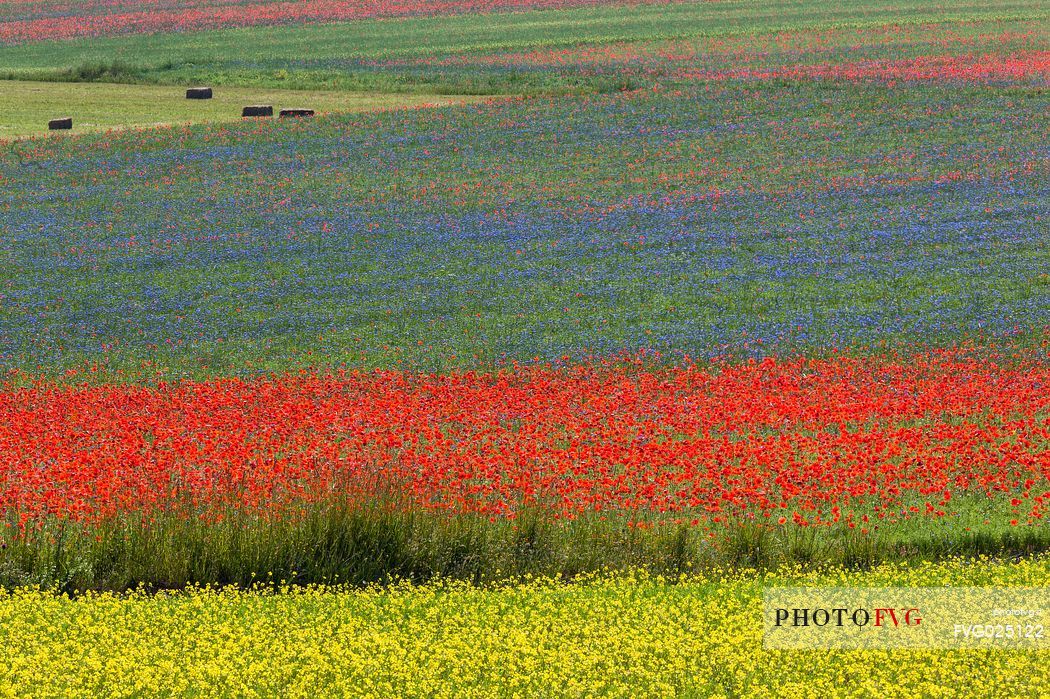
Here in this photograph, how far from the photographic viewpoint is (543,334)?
1017 inches

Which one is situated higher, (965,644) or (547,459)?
(965,644)

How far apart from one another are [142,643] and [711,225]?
25.8 meters

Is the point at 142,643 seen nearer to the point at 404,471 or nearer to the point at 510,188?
the point at 404,471

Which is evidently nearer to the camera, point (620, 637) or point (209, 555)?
point (620, 637)

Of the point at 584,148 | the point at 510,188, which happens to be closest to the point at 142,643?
the point at 510,188

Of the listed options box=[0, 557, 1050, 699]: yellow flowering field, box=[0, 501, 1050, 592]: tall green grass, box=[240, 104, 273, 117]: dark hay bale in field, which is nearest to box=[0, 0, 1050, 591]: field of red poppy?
box=[0, 501, 1050, 592]: tall green grass

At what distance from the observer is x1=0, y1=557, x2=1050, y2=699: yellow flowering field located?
1001 centimetres

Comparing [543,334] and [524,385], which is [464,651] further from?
[543,334]

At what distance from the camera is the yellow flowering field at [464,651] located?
10008 millimetres

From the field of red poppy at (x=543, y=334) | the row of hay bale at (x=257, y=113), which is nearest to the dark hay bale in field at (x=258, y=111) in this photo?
the row of hay bale at (x=257, y=113)

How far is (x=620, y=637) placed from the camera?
1095 centimetres

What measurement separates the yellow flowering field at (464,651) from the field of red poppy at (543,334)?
1621 millimetres

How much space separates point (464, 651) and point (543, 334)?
1532 centimetres

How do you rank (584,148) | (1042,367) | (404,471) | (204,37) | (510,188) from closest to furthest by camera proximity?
(404,471) → (1042,367) → (510,188) → (584,148) → (204,37)
